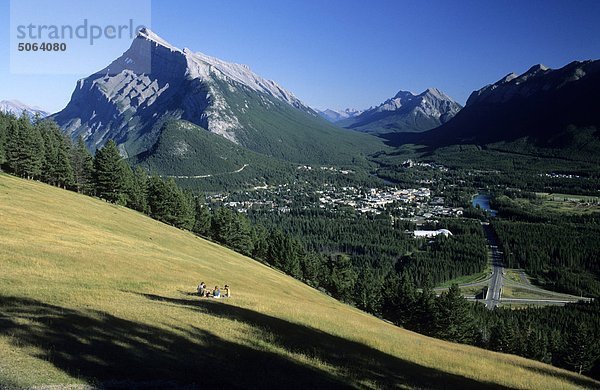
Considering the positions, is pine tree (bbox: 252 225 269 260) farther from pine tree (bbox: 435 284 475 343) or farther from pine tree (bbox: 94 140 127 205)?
pine tree (bbox: 435 284 475 343)

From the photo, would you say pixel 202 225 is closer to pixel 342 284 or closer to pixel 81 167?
pixel 81 167

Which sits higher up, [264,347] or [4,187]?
[4,187]

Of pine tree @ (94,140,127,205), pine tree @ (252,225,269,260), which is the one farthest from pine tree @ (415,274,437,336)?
pine tree @ (94,140,127,205)

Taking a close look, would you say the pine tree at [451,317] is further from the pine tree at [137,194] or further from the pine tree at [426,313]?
the pine tree at [137,194]

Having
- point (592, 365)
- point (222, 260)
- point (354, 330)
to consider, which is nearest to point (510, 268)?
point (592, 365)

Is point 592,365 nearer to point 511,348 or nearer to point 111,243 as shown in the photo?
point 511,348

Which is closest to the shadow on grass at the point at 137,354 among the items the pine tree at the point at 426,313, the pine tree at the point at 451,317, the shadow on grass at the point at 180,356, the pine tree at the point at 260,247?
the shadow on grass at the point at 180,356

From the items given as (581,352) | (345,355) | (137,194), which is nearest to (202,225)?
(137,194)
